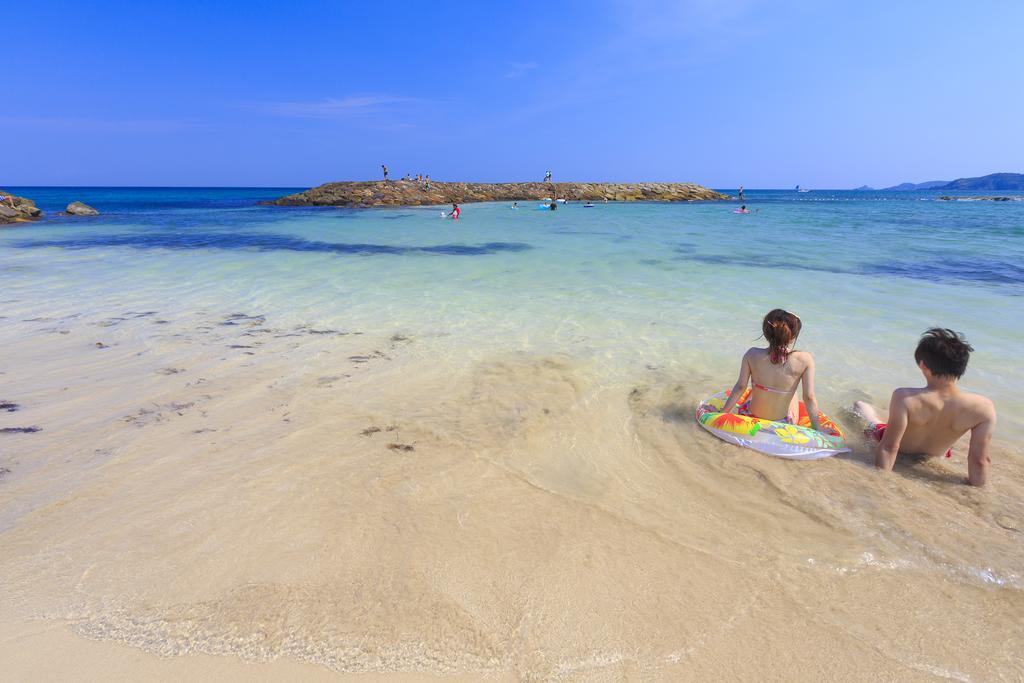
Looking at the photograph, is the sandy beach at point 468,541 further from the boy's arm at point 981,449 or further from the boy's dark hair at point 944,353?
the boy's dark hair at point 944,353

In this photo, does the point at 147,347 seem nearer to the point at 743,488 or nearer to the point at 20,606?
the point at 20,606

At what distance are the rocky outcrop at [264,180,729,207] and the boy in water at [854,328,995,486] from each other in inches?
1807

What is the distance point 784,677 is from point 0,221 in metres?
39.9

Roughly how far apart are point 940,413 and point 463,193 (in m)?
57.3

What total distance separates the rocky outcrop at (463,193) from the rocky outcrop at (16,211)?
19.5m

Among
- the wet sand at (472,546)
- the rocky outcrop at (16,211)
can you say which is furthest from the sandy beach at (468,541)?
the rocky outcrop at (16,211)

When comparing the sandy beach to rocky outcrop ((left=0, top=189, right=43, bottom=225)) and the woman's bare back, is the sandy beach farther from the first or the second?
rocky outcrop ((left=0, top=189, right=43, bottom=225))

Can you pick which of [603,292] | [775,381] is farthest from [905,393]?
[603,292]

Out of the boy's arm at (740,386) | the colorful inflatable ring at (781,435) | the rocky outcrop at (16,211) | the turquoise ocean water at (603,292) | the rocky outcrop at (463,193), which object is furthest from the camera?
the rocky outcrop at (463,193)

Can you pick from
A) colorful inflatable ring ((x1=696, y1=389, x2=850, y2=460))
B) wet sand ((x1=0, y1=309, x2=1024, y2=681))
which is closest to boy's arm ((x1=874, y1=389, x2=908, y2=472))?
wet sand ((x1=0, y1=309, x2=1024, y2=681))

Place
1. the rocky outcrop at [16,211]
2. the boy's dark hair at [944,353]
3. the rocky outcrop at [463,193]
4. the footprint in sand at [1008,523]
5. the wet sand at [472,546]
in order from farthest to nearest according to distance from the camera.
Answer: the rocky outcrop at [463,193] < the rocky outcrop at [16,211] < the boy's dark hair at [944,353] < the footprint in sand at [1008,523] < the wet sand at [472,546]

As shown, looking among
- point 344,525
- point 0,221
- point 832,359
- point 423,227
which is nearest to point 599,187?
point 423,227

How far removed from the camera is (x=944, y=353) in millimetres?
3447

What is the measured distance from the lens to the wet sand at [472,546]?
2.31 m
